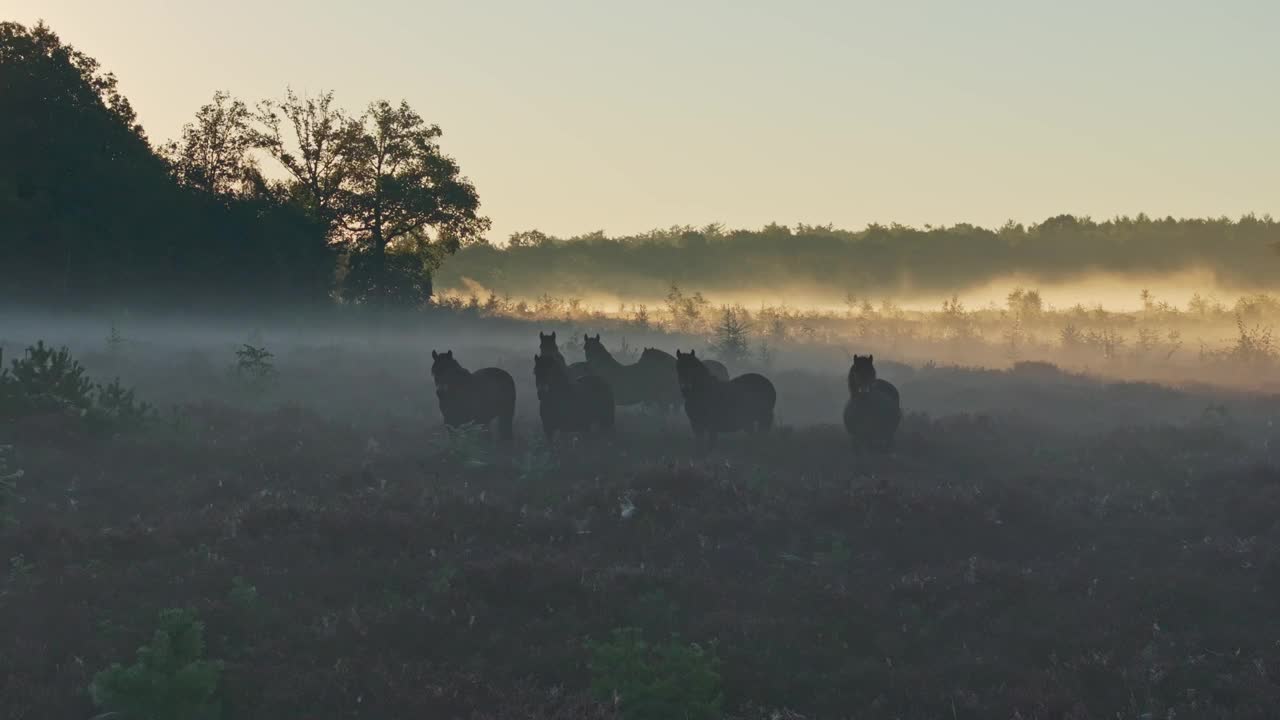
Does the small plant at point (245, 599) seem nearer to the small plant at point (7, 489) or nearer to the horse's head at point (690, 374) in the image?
the small plant at point (7, 489)

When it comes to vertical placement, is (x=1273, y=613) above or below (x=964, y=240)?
below

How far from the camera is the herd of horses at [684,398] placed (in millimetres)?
19094

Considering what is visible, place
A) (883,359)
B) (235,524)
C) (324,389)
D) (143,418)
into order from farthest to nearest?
(883,359)
(324,389)
(143,418)
(235,524)

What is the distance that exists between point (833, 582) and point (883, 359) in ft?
93.2

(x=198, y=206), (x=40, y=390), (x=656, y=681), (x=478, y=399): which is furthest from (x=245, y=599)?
(x=198, y=206)

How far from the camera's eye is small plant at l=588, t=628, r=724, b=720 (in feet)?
28.4

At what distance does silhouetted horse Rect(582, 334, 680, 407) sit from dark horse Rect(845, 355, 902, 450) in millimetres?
6516

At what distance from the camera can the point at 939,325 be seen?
164ft

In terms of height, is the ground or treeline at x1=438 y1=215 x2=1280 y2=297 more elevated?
treeline at x1=438 y1=215 x2=1280 y2=297

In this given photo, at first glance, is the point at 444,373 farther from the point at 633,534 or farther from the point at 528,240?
the point at 528,240

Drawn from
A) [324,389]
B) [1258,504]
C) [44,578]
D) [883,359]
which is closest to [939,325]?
[883,359]

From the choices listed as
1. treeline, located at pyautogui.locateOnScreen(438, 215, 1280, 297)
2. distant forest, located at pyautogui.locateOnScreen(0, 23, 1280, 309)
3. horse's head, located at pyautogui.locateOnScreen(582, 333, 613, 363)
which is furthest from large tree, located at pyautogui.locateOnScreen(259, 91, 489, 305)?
treeline, located at pyautogui.locateOnScreen(438, 215, 1280, 297)

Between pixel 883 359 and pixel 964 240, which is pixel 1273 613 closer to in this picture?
pixel 883 359

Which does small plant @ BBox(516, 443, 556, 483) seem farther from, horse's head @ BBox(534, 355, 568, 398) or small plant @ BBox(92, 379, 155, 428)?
small plant @ BBox(92, 379, 155, 428)
